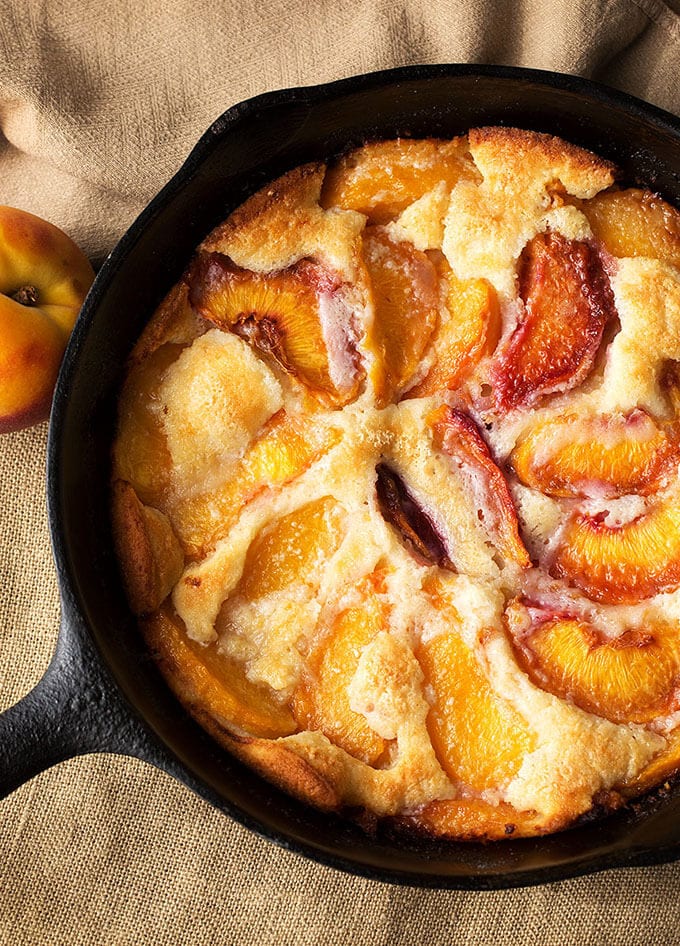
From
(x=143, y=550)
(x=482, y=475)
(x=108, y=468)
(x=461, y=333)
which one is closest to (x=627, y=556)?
(x=482, y=475)

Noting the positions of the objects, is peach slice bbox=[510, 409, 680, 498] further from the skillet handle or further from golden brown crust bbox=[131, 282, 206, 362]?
the skillet handle

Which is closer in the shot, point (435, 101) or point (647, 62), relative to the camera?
point (435, 101)

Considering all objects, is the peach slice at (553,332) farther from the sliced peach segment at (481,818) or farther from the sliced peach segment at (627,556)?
the sliced peach segment at (481,818)

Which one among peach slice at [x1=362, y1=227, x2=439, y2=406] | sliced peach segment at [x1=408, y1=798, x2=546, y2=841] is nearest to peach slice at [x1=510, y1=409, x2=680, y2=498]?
peach slice at [x1=362, y1=227, x2=439, y2=406]

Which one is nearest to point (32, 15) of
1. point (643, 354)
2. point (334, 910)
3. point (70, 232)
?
point (70, 232)

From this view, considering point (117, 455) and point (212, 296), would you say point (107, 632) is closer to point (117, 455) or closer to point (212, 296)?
point (117, 455)

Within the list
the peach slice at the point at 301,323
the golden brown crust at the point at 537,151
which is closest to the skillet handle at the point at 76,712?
the peach slice at the point at 301,323

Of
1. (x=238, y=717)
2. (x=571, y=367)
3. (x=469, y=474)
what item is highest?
(x=571, y=367)
